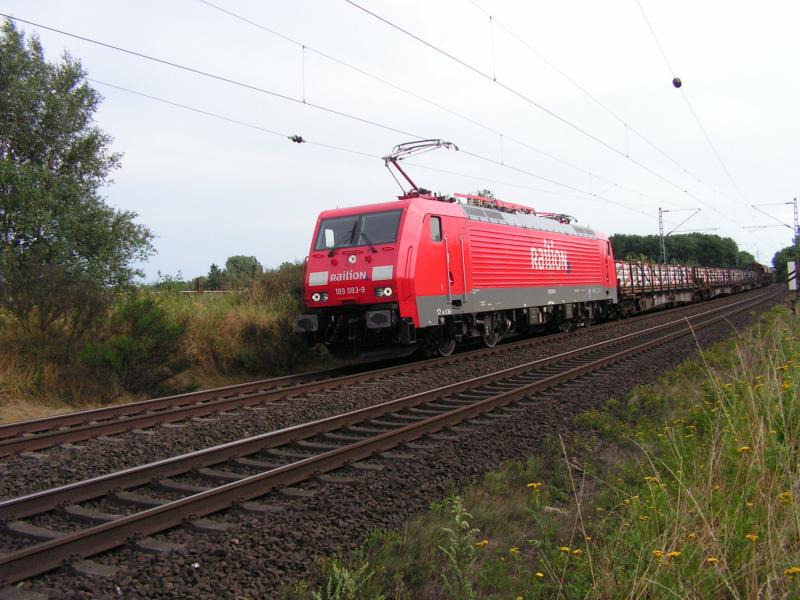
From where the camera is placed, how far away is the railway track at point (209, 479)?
157 inches

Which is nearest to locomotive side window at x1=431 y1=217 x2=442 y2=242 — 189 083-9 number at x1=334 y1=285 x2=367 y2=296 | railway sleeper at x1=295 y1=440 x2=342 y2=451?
189 083-9 number at x1=334 y1=285 x2=367 y2=296

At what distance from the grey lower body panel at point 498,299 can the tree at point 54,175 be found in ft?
49.2

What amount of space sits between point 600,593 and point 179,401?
722 cm

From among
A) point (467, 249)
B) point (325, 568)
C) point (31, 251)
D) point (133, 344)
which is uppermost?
point (31, 251)

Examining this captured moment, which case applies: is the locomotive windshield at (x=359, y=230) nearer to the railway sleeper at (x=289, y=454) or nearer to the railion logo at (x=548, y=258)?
the railion logo at (x=548, y=258)

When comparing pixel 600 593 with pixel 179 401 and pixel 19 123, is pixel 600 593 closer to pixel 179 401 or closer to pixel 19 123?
pixel 179 401

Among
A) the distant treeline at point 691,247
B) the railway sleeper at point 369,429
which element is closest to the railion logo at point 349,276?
the railway sleeper at point 369,429

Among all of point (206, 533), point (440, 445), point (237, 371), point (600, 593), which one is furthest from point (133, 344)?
point (600, 593)

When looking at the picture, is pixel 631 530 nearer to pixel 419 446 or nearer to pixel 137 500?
pixel 419 446

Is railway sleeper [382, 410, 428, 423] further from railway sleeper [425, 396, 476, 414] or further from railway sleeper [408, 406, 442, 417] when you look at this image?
railway sleeper [425, 396, 476, 414]

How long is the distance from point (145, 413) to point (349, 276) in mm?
4920

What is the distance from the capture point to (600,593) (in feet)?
9.70

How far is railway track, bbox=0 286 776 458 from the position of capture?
266 inches

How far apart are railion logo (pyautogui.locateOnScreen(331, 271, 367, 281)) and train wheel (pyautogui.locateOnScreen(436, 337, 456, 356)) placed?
2794 mm
